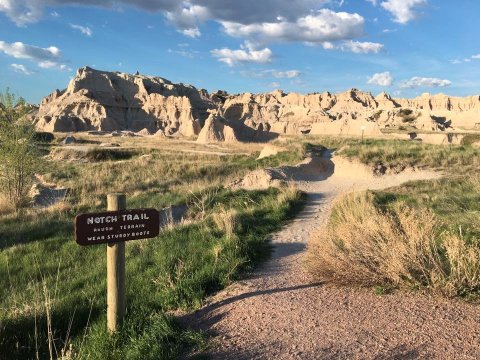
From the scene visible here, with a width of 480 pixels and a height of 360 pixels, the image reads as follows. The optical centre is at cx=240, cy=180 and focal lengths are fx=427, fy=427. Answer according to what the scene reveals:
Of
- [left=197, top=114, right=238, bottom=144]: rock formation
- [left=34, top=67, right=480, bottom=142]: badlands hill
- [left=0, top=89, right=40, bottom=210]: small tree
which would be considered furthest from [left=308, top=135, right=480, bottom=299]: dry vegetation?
[left=34, top=67, right=480, bottom=142]: badlands hill

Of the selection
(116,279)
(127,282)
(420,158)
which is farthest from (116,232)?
(420,158)

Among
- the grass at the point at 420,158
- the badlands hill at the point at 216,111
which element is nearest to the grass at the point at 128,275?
the grass at the point at 420,158

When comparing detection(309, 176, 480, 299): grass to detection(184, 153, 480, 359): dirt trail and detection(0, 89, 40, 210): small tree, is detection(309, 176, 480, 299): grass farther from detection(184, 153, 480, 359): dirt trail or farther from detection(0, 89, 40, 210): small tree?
detection(0, 89, 40, 210): small tree

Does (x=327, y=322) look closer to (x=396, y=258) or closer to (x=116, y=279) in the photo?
(x=396, y=258)

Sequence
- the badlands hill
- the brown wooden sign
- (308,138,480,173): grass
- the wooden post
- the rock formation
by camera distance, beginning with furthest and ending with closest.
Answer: the badlands hill < the rock formation < (308,138,480,173): grass < the wooden post < the brown wooden sign

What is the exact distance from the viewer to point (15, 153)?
14.4 m

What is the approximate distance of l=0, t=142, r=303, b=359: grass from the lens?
458cm

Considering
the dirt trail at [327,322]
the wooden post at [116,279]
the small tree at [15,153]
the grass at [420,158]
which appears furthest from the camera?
the grass at [420,158]

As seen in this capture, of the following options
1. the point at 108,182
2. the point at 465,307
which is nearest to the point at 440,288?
the point at 465,307

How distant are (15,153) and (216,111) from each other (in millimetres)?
61297

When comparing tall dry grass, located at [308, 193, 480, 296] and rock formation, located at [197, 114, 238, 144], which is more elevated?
rock formation, located at [197, 114, 238, 144]

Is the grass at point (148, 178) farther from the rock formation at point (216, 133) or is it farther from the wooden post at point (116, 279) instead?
the rock formation at point (216, 133)

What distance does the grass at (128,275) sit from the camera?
458 cm

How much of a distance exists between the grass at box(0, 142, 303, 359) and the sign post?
0.31m
